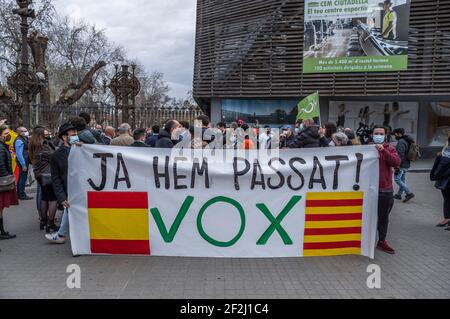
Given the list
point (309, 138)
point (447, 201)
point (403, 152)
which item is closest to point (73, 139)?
point (309, 138)

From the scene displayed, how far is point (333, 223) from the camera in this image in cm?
498

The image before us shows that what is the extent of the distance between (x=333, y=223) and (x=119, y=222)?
114 inches

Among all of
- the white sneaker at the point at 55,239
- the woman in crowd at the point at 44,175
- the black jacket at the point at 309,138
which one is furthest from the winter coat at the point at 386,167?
the woman in crowd at the point at 44,175

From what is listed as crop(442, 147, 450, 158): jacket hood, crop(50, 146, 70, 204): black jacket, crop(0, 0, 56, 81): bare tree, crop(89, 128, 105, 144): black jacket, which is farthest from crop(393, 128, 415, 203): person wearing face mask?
crop(0, 0, 56, 81): bare tree

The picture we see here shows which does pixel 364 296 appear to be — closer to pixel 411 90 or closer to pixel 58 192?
pixel 58 192

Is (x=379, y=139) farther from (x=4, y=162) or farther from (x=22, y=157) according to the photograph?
(x=22, y=157)

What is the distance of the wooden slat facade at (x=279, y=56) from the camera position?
16.1 m

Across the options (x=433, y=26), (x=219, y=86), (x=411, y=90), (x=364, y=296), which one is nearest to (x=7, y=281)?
(x=364, y=296)

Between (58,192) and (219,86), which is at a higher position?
(219,86)

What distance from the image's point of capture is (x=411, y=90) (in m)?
16.4

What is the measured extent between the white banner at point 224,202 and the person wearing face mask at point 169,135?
154 cm

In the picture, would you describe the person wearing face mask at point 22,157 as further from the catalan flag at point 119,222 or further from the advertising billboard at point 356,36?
the advertising billboard at point 356,36

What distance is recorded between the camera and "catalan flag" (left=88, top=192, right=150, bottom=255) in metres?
4.92
